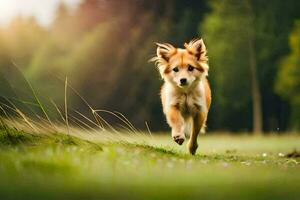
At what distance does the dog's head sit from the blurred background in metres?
14.6

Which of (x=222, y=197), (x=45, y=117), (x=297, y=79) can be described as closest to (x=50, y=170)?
(x=222, y=197)

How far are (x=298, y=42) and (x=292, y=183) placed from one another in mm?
23682

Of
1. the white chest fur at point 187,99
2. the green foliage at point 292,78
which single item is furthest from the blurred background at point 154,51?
the white chest fur at point 187,99

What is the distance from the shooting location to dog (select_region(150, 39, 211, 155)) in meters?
11.2

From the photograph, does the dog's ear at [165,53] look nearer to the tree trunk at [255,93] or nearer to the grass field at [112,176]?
the grass field at [112,176]

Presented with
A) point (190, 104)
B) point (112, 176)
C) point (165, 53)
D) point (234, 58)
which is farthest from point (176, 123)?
point (234, 58)

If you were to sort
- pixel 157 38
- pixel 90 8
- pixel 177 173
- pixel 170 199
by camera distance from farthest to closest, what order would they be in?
pixel 90 8 < pixel 157 38 < pixel 177 173 < pixel 170 199

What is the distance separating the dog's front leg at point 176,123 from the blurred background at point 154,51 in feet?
48.4

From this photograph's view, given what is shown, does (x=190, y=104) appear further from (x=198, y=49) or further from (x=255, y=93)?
(x=255, y=93)

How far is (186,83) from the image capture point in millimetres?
10992

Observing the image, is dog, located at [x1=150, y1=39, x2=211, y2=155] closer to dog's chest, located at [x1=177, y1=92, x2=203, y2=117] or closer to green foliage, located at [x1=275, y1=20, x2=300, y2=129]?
dog's chest, located at [x1=177, y1=92, x2=203, y2=117]

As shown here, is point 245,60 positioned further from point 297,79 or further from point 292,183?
point 292,183

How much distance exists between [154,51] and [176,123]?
2233 centimetres

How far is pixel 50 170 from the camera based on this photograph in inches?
252
